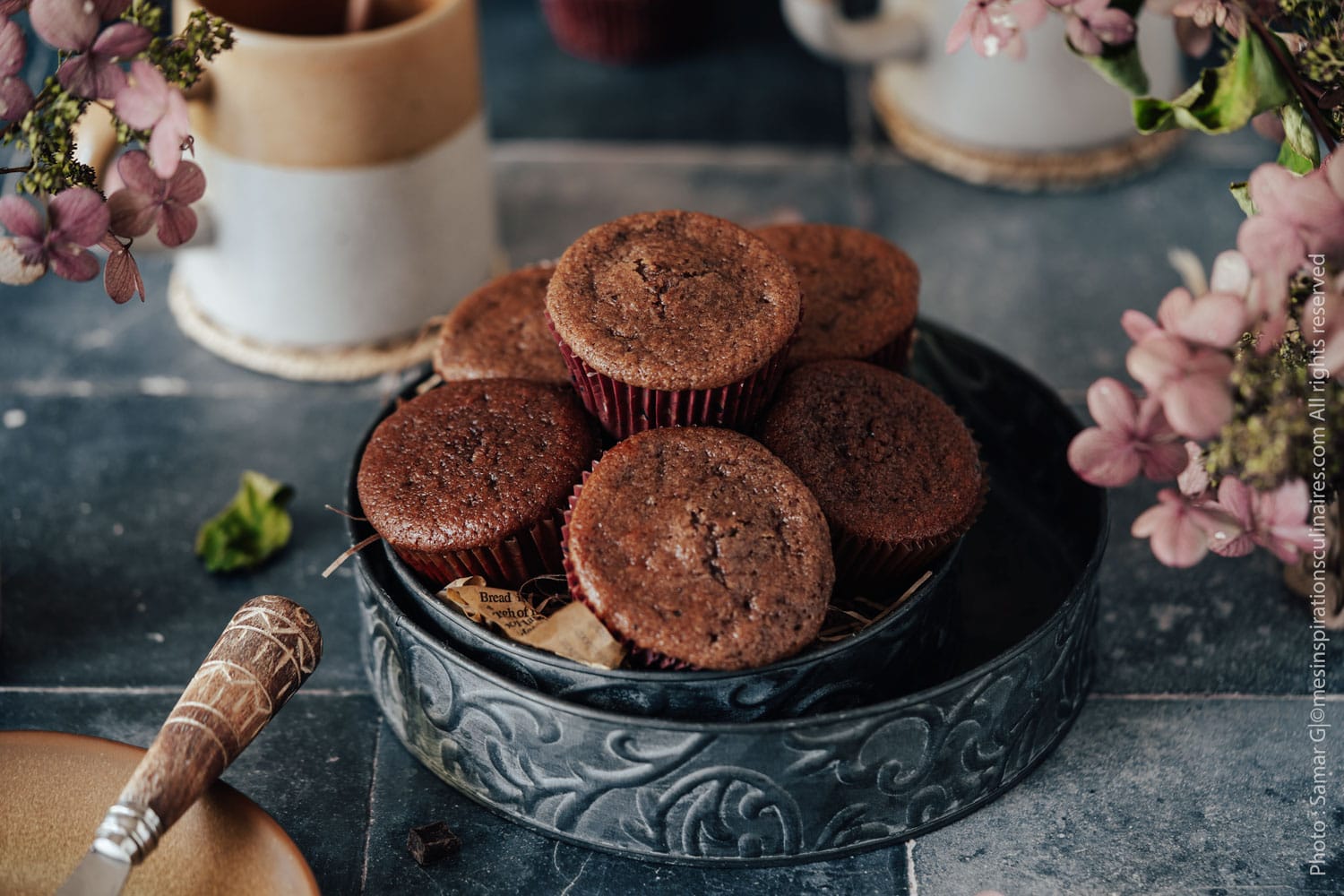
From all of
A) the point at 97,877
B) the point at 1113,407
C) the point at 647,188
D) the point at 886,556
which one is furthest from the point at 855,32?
the point at 97,877

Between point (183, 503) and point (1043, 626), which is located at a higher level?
point (1043, 626)

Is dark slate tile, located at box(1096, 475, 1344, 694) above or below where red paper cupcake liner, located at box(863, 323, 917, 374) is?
below

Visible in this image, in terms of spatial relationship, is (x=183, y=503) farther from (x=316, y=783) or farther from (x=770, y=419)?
(x=770, y=419)

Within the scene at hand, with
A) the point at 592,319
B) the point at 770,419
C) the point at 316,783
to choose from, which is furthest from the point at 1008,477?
the point at 316,783

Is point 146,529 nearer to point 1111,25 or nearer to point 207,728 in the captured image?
point 207,728

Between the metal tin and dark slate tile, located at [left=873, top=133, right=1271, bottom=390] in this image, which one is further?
dark slate tile, located at [left=873, top=133, right=1271, bottom=390]

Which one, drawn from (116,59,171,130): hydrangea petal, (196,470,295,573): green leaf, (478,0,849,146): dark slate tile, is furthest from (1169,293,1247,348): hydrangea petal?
(478,0,849,146): dark slate tile

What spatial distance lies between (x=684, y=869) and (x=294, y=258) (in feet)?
2.31

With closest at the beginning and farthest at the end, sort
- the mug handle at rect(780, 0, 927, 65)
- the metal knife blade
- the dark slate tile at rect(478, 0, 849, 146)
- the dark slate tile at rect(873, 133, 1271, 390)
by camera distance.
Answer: the metal knife blade → the dark slate tile at rect(873, 133, 1271, 390) → the mug handle at rect(780, 0, 927, 65) → the dark slate tile at rect(478, 0, 849, 146)

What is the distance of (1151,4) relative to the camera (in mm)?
705

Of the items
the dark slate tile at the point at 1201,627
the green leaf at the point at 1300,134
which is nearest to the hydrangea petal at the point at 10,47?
the green leaf at the point at 1300,134

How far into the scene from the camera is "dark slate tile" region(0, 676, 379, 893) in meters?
0.87

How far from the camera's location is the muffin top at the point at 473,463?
838mm

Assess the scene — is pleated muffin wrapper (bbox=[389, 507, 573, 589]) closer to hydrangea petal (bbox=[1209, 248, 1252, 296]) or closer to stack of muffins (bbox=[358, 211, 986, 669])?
stack of muffins (bbox=[358, 211, 986, 669])
